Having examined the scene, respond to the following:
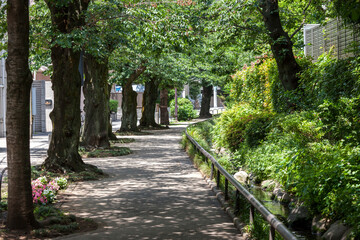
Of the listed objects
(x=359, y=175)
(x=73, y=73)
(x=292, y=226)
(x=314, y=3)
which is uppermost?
(x=314, y=3)

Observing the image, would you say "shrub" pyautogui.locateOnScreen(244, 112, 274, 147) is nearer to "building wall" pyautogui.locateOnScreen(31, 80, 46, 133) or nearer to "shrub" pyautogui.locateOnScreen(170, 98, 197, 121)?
"building wall" pyautogui.locateOnScreen(31, 80, 46, 133)

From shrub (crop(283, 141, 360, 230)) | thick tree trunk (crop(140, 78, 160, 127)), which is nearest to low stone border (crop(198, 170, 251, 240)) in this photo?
shrub (crop(283, 141, 360, 230))

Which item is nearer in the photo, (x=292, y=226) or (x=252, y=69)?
(x=292, y=226)

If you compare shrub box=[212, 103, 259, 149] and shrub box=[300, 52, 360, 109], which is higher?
shrub box=[300, 52, 360, 109]

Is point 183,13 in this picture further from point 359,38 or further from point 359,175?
point 359,175

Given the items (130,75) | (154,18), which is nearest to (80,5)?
(154,18)

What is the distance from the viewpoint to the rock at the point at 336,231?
7.70 m

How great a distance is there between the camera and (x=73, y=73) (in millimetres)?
15203

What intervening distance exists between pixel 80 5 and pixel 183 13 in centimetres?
363

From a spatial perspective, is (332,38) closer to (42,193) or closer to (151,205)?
(151,205)

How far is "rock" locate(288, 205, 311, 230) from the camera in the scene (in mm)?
9164

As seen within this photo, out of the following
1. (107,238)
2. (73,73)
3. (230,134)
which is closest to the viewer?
→ (107,238)

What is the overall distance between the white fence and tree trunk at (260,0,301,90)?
5.26ft

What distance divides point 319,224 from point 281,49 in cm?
1015
